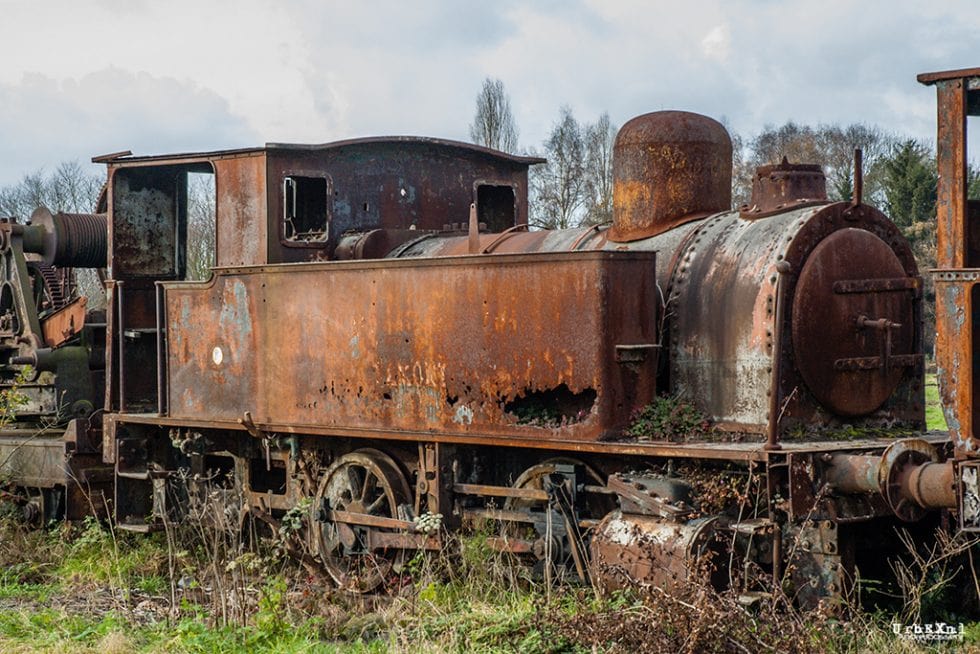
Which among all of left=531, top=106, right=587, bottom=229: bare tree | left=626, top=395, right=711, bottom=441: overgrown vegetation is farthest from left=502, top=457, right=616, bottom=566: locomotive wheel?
left=531, top=106, right=587, bottom=229: bare tree

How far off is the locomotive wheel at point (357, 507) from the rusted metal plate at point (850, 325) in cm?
280

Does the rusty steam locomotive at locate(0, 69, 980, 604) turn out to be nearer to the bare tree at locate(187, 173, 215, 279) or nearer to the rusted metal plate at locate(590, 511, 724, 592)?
the rusted metal plate at locate(590, 511, 724, 592)

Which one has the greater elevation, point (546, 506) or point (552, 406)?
point (552, 406)

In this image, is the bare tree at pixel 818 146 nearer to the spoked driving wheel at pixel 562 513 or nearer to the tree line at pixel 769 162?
the tree line at pixel 769 162

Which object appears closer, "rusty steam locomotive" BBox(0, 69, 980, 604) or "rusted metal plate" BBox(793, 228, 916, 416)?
"rusty steam locomotive" BBox(0, 69, 980, 604)

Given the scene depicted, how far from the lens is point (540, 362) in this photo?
740 cm

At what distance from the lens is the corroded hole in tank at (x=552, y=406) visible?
7.30m

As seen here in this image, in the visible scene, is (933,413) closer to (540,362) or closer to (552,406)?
(552,406)

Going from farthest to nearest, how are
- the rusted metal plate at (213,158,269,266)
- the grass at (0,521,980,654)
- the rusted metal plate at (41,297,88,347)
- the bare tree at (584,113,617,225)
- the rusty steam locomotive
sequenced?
1. the bare tree at (584,113,617,225)
2. the rusted metal plate at (41,297,88,347)
3. the rusted metal plate at (213,158,269,266)
4. the rusty steam locomotive
5. the grass at (0,521,980,654)

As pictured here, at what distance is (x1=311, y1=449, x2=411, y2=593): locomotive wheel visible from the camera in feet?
27.3

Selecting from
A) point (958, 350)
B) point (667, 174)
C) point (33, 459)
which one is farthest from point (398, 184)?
point (958, 350)

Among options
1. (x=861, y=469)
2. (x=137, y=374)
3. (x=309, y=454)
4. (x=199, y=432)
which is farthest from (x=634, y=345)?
(x=137, y=374)

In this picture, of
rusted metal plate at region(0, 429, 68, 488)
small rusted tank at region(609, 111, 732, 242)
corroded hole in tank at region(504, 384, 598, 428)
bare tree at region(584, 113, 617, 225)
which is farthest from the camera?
bare tree at region(584, 113, 617, 225)

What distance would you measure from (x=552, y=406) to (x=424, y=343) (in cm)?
96
